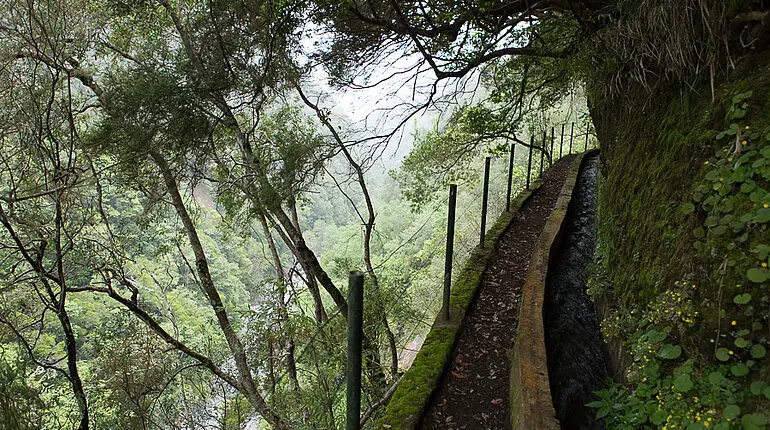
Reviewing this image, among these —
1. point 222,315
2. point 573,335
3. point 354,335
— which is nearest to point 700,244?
point 354,335

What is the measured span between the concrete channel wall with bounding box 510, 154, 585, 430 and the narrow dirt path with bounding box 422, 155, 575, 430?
0.20 m

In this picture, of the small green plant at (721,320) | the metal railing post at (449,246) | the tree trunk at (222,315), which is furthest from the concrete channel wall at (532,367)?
the tree trunk at (222,315)

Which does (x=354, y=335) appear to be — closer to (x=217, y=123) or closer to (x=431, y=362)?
(x=431, y=362)

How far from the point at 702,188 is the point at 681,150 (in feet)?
2.29

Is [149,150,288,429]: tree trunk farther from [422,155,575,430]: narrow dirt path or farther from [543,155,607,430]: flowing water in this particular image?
[543,155,607,430]: flowing water

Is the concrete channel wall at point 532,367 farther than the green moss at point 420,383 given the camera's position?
No

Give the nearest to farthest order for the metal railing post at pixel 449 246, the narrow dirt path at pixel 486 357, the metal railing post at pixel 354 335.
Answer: the metal railing post at pixel 354 335, the narrow dirt path at pixel 486 357, the metal railing post at pixel 449 246

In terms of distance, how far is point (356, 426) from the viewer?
1.53 metres

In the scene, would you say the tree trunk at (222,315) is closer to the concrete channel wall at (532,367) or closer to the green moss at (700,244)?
the concrete channel wall at (532,367)

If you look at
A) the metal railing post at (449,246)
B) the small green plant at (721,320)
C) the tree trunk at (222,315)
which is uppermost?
the tree trunk at (222,315)

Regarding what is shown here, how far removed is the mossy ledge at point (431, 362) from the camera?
2596mm

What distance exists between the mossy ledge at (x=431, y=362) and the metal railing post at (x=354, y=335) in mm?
1296

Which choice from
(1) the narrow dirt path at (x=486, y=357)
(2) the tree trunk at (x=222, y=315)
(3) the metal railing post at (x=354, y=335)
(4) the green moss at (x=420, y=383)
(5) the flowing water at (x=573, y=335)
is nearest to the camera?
(3) the metal railing post at (x=354, y=335)

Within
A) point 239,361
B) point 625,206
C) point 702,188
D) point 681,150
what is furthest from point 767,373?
point 239,361
